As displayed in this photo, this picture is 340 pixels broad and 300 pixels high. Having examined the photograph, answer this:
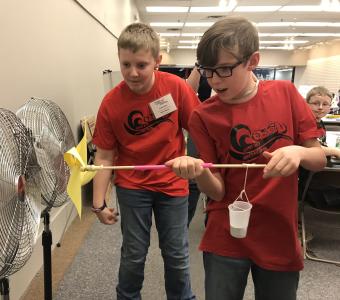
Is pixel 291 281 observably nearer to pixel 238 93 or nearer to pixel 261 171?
pixel 261 171

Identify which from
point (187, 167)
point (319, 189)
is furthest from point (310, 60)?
point (187, 167)

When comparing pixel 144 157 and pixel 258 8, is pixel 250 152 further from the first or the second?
pixel 258 8

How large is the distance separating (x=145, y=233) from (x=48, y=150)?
1.72 ft

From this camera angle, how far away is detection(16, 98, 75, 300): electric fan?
1312mm

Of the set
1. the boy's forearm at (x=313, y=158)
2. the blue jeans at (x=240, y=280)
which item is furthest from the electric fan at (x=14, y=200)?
the boy's forearm at (x=313, y=158)

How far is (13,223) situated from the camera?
3.15 feet

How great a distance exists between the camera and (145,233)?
4.96 ft

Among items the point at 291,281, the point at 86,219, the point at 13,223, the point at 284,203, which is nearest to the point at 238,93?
the point at 284,203

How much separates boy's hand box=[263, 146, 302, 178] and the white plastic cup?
0.11 meters

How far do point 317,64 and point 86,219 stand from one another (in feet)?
49.4

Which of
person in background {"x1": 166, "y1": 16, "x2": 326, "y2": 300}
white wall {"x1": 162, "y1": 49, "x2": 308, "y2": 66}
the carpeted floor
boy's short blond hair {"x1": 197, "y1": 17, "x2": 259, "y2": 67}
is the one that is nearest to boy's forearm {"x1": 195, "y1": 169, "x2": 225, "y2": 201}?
person in background {"x1": 166, "y1": 16, "x2": 326, "y2": 300}

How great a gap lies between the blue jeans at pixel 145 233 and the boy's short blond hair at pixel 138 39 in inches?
22.1

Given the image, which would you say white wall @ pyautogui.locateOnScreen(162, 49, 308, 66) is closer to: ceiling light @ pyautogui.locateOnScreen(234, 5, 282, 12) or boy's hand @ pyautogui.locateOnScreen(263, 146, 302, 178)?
ceiling light @ pyautogui.locateOnScreen(234, 5, 282, 12)

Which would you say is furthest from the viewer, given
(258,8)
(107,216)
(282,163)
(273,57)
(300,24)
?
(273,57)
